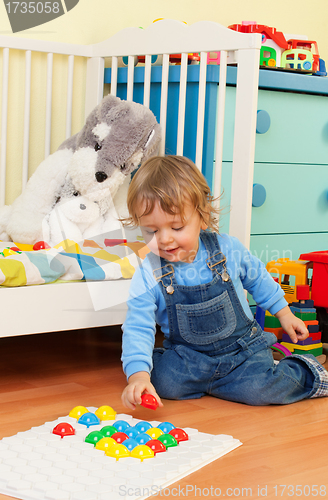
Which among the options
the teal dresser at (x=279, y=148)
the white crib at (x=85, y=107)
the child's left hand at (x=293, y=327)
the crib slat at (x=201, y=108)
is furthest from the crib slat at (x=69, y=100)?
the child's left hand at (x=293, y=327)

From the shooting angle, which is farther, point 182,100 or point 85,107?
point 85,107

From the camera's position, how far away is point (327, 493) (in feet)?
2.48

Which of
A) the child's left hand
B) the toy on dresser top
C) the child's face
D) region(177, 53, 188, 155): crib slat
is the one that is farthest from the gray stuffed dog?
the toy on dresser top

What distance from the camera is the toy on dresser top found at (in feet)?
2.45

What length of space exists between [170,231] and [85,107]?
91 centimetres

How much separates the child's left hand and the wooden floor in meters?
0.13

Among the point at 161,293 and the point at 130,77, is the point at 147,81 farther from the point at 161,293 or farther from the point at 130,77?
the point at 161,293

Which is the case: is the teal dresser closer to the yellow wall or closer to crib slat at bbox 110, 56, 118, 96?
crib slat at bbox 110, 56, 118, 96

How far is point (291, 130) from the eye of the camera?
170 centimetres

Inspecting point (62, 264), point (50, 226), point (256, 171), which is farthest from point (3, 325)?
point (256, 171)

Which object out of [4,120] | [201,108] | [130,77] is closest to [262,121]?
[201,108]

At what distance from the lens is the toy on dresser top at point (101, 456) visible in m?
0.75

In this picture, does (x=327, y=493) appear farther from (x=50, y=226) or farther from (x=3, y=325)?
(x=50, y=226)

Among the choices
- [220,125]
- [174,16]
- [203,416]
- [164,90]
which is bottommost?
[203,416]
